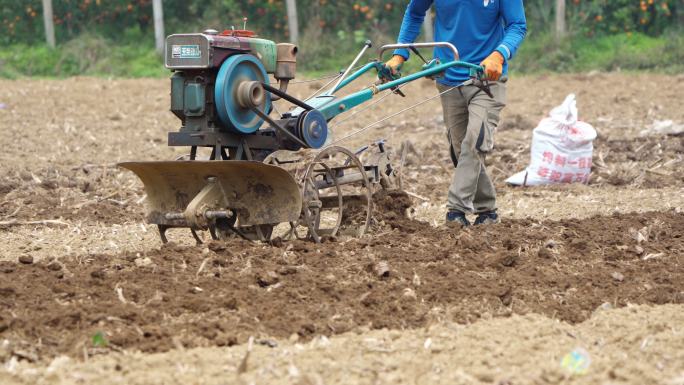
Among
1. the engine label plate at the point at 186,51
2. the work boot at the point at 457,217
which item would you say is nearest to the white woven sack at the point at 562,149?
the work boot at the point at 457,217

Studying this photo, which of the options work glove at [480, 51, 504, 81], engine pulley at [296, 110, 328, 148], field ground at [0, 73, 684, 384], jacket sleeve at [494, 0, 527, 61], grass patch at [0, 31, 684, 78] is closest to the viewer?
field ground at [0, 73, 684, 384]

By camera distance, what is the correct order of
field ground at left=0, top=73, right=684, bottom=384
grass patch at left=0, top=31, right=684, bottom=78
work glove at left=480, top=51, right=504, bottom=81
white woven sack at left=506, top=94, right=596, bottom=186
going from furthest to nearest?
grass patch at left=0, top=31, right=684, bottom=78 < white woven sack at left=506, top=94, right=596, bottom=186 < work glove at left=480, top=51, right=504, bottom=81 < field ground at left=0, top=73, right=684, bottom=384

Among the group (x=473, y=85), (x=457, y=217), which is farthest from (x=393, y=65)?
(x=457, y=217)

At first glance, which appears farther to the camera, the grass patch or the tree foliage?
the tree foliage

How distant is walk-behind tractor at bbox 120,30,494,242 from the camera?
6246 mm

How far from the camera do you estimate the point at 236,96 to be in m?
6.32

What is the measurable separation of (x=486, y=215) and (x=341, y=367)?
3.64m

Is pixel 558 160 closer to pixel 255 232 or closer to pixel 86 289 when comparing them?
pixel 255 232

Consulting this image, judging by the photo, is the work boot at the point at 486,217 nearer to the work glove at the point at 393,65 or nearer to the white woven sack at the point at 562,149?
the work glove at the point at 393,65

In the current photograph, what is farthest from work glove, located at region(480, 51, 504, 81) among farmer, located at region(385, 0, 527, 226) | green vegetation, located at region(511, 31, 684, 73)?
green vegetation, located at region(511, 31, 684, 73)

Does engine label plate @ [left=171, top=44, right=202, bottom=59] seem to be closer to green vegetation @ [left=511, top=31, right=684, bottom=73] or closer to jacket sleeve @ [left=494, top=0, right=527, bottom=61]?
jacket sleeve @ [left=494, top=0, right=527, bottom=61]

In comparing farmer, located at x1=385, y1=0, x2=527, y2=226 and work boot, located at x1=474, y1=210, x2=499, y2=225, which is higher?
farmer, located at x1=385, y1=0, x2=527, y2=226

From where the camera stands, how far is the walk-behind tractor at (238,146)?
6.25m

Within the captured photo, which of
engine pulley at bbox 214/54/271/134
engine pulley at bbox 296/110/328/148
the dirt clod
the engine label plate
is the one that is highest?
the engine label plate
